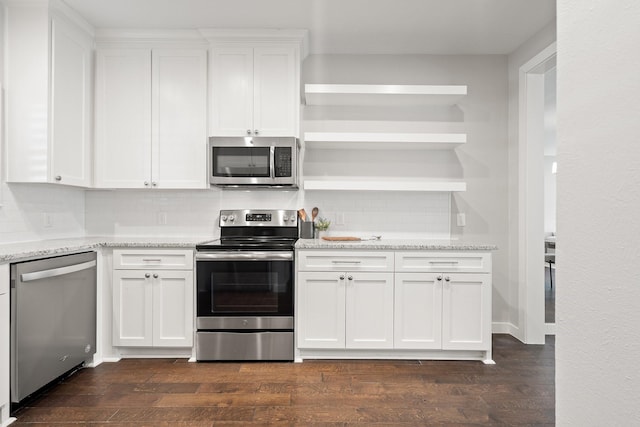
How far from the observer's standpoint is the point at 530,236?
346cm

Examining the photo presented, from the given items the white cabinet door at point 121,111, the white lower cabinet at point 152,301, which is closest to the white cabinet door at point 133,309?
the white lower cabinet at point 152,301

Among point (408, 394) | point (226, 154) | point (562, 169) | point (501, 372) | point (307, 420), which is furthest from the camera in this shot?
point (226, 154)

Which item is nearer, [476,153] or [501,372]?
[501,372]

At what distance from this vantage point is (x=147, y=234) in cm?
363

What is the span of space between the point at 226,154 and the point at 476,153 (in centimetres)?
228

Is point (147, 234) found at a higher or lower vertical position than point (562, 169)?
lower

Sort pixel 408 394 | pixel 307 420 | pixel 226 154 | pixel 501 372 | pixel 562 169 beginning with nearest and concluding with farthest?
pixel 562 169, pixel 307 420, pixel 408 394, pixel 501 372, pixel 226 154

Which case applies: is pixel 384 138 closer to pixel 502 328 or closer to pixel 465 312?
pixel 465 312

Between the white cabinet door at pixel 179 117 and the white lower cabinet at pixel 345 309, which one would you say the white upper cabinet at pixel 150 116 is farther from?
the white lower cabinet at pixel 345 309

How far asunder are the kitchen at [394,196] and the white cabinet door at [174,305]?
0.69 meters

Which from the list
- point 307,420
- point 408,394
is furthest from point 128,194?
point 408,394

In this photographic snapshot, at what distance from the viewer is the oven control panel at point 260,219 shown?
11.6 ft

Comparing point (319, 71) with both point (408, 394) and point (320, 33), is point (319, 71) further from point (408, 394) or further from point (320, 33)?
point (408, 394)

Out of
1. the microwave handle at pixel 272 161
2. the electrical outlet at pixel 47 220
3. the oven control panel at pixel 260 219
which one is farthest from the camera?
the oven control panel at pixel 260 219
